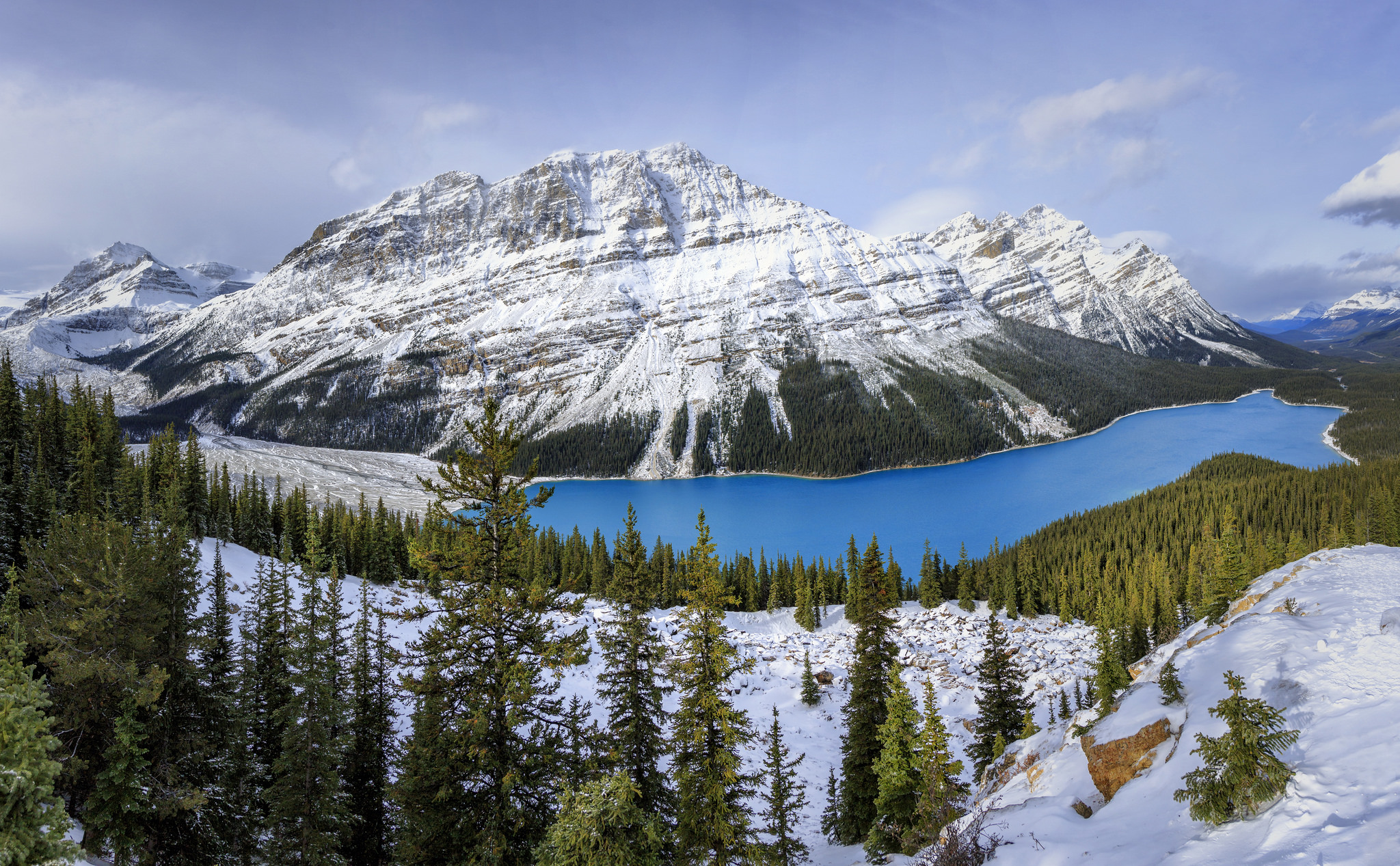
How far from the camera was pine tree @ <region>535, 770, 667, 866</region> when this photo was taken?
31.1 ft

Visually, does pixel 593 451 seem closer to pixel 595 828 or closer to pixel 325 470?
pixel 325 470

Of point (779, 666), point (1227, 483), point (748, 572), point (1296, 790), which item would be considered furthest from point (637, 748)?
point (1227, 483)

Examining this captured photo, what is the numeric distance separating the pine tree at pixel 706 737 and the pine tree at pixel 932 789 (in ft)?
→ 14.6

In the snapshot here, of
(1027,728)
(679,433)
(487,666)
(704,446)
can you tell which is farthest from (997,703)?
(679,433)

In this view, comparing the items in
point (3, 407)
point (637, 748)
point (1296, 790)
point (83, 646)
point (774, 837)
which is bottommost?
point (774, 837)

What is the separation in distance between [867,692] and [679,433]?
561 feet

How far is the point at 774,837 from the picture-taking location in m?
28.9

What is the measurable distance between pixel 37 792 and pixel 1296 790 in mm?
18719

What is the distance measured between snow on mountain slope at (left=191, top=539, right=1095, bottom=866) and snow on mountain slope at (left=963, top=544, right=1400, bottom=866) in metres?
15.8

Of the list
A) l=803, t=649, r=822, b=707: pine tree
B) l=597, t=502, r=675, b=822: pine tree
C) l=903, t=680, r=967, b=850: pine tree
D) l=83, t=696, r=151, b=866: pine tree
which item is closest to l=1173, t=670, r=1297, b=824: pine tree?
l=903, t=680, r=967, b=850: pine tree

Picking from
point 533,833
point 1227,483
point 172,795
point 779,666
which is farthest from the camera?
point 1227,483

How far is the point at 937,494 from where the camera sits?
132125 millimetres

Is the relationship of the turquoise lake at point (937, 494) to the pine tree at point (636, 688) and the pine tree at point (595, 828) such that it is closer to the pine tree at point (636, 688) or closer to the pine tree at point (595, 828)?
the pine tree at point (636, 688)

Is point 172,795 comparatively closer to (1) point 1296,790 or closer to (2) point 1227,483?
(1) point 1296,790
